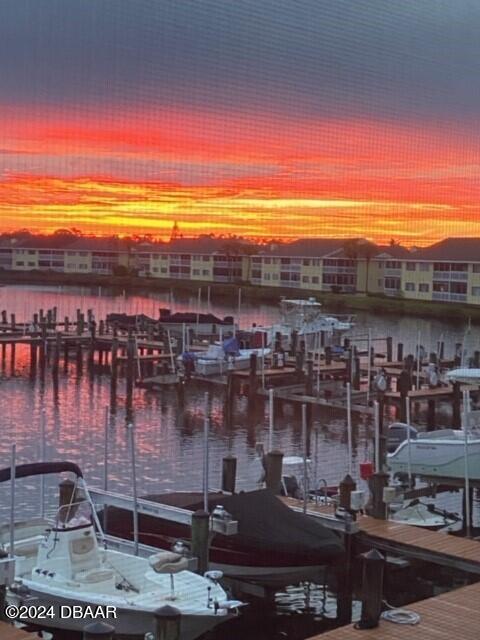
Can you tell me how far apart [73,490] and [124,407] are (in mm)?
4971

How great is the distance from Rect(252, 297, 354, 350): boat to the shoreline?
143 inches

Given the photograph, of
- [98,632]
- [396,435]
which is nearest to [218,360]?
[396,435]

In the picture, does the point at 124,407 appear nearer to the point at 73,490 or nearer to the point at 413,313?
the point at 73,490

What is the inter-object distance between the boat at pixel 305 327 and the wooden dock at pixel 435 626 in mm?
8555

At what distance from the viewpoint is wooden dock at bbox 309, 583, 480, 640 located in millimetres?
2666

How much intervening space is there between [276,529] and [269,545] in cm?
6

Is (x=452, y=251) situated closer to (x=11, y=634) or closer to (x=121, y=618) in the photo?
(x=121, y=618)

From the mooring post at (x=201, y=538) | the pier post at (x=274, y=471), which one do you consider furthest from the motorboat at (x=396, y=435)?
the mooring post at (x=201, y=538)

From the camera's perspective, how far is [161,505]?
3654 millimetres

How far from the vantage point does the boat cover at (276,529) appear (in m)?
3.40

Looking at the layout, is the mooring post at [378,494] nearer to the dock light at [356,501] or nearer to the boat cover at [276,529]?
the dock light at [356,501]

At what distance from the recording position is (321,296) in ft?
64.4

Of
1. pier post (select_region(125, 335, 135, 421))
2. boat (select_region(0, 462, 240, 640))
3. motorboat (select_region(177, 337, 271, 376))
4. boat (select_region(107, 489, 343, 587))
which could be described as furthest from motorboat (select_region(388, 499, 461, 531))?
motorboat (select_region(177, 337, 271, 376))

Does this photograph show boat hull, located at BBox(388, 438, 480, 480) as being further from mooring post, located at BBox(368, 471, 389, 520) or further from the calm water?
mooring post, located at BBox(368, 471, 389, 520)
